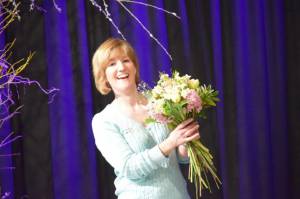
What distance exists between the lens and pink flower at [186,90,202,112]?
1542 mm

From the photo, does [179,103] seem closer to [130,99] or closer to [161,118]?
[161,118]

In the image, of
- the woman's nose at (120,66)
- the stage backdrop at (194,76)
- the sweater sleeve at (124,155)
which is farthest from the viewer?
the stage backdrop at (194,76)

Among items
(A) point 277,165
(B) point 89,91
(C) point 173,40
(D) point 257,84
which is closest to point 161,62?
(C) point 173,40

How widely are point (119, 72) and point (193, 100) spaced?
0.35 meters

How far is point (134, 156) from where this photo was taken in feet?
5.08

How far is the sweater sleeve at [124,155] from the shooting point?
1.52 metres

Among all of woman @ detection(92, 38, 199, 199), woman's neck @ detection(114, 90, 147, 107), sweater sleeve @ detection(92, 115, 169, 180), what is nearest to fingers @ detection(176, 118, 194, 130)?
woman @ detection(92, 38, 199, 199)

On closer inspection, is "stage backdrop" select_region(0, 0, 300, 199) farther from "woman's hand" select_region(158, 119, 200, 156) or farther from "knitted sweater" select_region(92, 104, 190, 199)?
"woman's hand" select_region(158, 119, 200, 156)

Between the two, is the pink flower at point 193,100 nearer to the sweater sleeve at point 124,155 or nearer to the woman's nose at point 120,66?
the sweater sleeve at point 124,155

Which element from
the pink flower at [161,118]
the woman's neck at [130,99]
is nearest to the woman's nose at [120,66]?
the woman's neck at [130,99]

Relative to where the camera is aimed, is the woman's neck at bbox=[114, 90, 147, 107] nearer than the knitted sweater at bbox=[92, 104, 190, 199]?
No

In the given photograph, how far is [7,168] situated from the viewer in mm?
2445

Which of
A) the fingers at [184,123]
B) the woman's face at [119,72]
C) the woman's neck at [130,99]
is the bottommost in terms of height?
the fingers at [184,123]

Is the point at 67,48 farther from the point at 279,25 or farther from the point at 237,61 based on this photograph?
the point at 279,25
